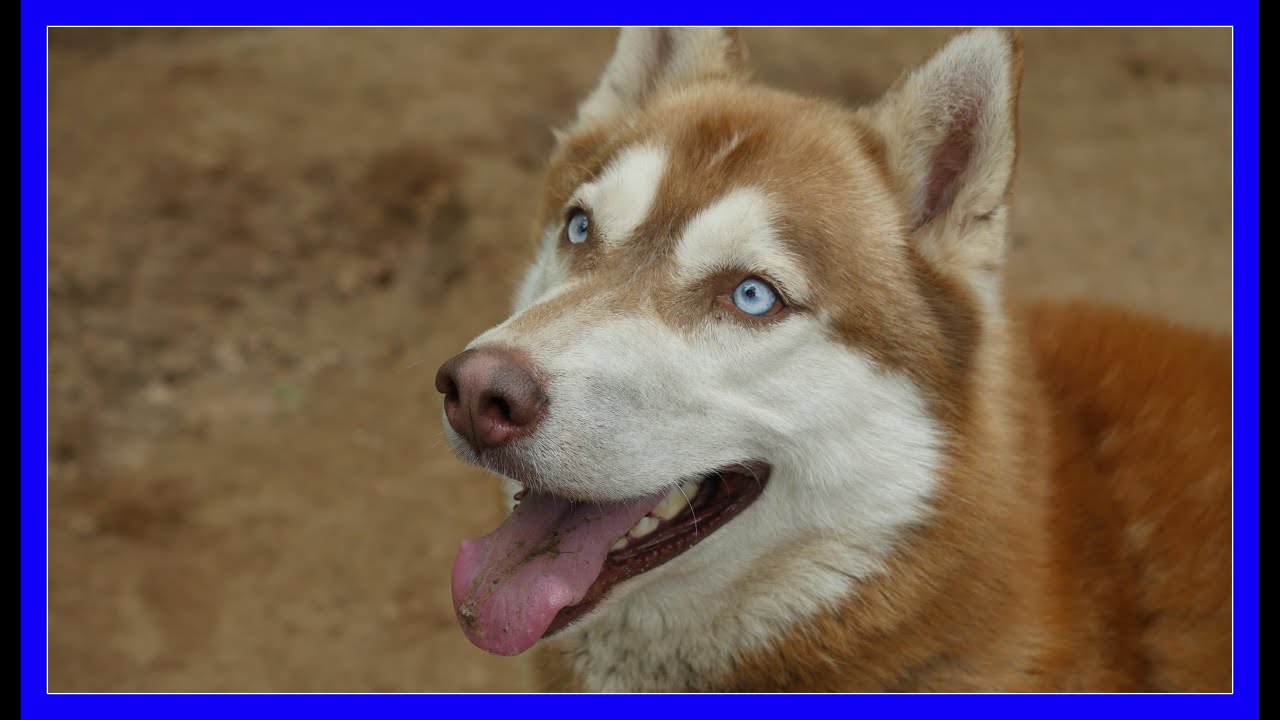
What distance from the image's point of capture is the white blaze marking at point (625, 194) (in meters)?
2.67

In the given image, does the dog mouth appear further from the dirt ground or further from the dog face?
the dirt ground

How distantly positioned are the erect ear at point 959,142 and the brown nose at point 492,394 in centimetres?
115

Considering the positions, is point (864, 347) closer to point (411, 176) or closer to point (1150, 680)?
point (1150, 680)

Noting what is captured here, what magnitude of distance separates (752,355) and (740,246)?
267mm

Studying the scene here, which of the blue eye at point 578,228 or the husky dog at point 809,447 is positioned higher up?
the blue eye at point 578,228

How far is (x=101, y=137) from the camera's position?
23.6ft

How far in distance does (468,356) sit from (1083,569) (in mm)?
1843

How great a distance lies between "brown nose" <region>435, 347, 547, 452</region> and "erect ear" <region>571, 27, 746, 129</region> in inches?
54.2

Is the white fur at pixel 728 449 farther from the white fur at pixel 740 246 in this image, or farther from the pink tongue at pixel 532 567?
the pink tongue at pixel 532 567

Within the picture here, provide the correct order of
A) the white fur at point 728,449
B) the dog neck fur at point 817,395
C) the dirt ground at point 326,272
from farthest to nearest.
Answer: the dirt ground at point 326,272 → the dog neck fur at point 817,395 → the white fur at point 728,449

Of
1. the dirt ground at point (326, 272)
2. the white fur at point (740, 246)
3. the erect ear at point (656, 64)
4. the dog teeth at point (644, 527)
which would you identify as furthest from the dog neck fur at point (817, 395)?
the dirt ground at point (326, 272)

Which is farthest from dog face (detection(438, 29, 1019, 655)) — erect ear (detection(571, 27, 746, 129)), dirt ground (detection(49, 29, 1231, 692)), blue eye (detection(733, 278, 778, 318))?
dirt ground (detection(49, 29, 1231, 692))

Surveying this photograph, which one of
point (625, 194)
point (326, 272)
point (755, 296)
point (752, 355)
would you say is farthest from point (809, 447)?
point (326, 272)
